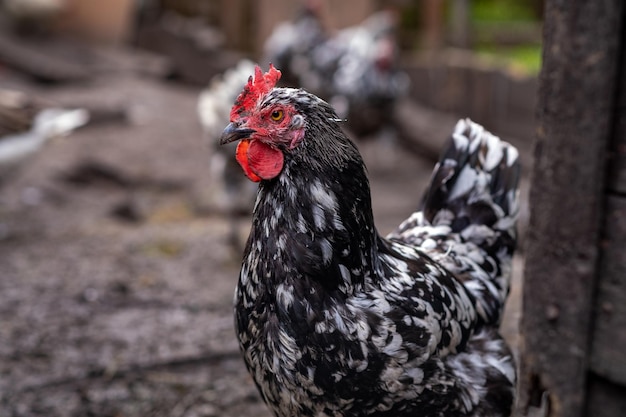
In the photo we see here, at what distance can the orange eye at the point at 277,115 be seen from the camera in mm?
1930

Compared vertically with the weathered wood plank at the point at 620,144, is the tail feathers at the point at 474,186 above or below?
below

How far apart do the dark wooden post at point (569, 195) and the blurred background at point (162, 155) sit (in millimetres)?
1274

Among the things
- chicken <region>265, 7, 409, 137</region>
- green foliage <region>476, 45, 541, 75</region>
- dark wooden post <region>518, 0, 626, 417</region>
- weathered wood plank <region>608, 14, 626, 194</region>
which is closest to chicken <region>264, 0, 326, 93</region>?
chicken <region>265, 7, 409, 137</region>

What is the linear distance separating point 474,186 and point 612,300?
67 centimetres

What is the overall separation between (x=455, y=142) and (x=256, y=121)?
3.76 feet

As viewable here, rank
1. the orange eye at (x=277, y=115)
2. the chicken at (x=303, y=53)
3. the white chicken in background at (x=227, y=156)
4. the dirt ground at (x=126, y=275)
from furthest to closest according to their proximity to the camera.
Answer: the chicken at (x=303, y=53)
the white chicken in background at (x=227, y=156)
the dirt ground at (x=126, y=275)
the orange eye at (x=277, y=115)

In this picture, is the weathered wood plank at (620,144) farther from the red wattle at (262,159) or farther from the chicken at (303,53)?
the chicken at (303,53)

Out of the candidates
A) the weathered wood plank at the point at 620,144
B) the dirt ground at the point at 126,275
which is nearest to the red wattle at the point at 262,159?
the weathered wood plank at the point at 620,144

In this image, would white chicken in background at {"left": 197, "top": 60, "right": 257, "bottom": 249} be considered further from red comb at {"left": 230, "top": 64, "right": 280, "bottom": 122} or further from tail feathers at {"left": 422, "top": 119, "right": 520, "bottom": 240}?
red comb at {"left": 230, "top": 64, "right": 280, "bottom": 122}

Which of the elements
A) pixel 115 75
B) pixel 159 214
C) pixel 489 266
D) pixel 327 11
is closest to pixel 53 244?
pixel 159 214

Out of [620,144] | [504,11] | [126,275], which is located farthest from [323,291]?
[504,11]

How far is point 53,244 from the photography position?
5.49m

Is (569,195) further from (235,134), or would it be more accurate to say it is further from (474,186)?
(235,134)

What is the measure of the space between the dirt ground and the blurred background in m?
0.02
